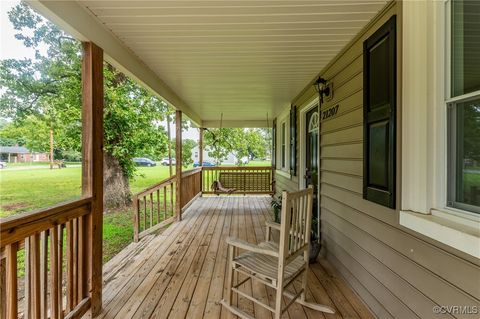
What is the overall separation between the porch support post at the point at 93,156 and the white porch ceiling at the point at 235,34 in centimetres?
40

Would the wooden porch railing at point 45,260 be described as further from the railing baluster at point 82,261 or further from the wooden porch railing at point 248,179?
the wooden porch railing at point 248,179

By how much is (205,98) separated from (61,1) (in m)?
3.49

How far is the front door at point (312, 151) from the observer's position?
3.70m

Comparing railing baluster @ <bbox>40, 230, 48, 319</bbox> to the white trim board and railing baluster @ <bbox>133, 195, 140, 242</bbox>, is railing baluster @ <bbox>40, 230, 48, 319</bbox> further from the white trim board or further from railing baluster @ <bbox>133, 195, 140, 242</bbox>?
the white trim board

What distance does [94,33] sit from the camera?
2.02m

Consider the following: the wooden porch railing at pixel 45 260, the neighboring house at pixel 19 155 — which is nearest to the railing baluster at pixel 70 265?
the wooden porch railing at pixel 45 260

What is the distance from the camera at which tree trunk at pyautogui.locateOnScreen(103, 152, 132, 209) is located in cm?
778

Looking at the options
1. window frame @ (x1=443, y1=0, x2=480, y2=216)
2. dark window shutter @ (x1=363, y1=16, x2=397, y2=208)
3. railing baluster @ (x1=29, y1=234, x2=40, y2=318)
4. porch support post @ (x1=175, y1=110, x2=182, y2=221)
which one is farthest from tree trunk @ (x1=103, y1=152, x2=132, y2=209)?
window frame @ (x1=443, y1=0, x2=480, y2=216)

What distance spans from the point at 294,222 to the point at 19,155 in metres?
2.78

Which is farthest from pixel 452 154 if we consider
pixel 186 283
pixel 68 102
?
pixel 68 102

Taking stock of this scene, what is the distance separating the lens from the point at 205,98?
5.11 meters

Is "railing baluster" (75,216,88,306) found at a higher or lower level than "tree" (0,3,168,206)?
lower

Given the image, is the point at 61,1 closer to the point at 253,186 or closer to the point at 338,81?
the point at 338,81

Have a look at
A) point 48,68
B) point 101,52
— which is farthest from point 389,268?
point 48,68
